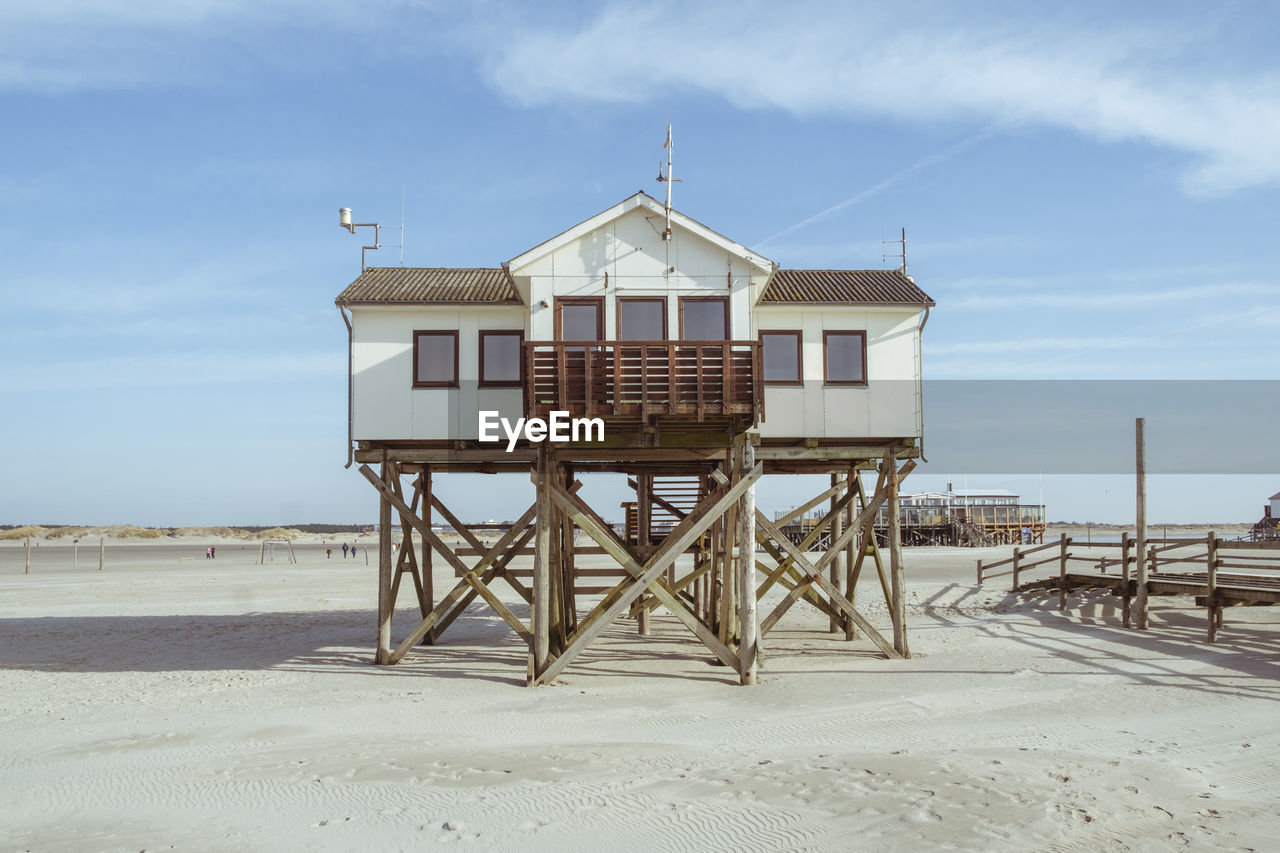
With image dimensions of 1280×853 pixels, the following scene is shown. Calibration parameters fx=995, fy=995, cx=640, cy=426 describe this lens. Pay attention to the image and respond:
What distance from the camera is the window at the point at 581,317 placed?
16.8 meters

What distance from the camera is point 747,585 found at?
53.9 feet

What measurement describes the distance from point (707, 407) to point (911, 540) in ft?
206

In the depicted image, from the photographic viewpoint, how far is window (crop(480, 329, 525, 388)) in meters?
17.9

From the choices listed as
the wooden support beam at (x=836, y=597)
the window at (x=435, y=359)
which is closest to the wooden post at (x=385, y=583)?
the window at (x=435, y=359)

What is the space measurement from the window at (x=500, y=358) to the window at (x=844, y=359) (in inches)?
219

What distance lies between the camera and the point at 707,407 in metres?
15.8

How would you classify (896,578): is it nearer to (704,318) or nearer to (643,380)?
(704,318)

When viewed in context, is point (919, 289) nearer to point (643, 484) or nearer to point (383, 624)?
point (643, 484)

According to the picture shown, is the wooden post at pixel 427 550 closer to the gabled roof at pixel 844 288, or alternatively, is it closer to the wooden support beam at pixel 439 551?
the wooden support beam at pixel 439 551

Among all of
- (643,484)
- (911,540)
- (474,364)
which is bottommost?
(911,540)

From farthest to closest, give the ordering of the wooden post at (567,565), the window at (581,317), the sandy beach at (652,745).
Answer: the wooden post at (567,565), the window at (581,317), the sandy beach at (652,745)

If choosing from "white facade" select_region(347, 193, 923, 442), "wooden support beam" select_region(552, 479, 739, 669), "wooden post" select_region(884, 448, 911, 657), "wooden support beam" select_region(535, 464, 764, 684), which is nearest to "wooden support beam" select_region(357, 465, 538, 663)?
"wooden support beam" select_region(552, 479, 739, 669)

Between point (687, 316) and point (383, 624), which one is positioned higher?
point (687, 316)

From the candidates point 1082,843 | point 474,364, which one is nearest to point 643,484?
point 474,364
